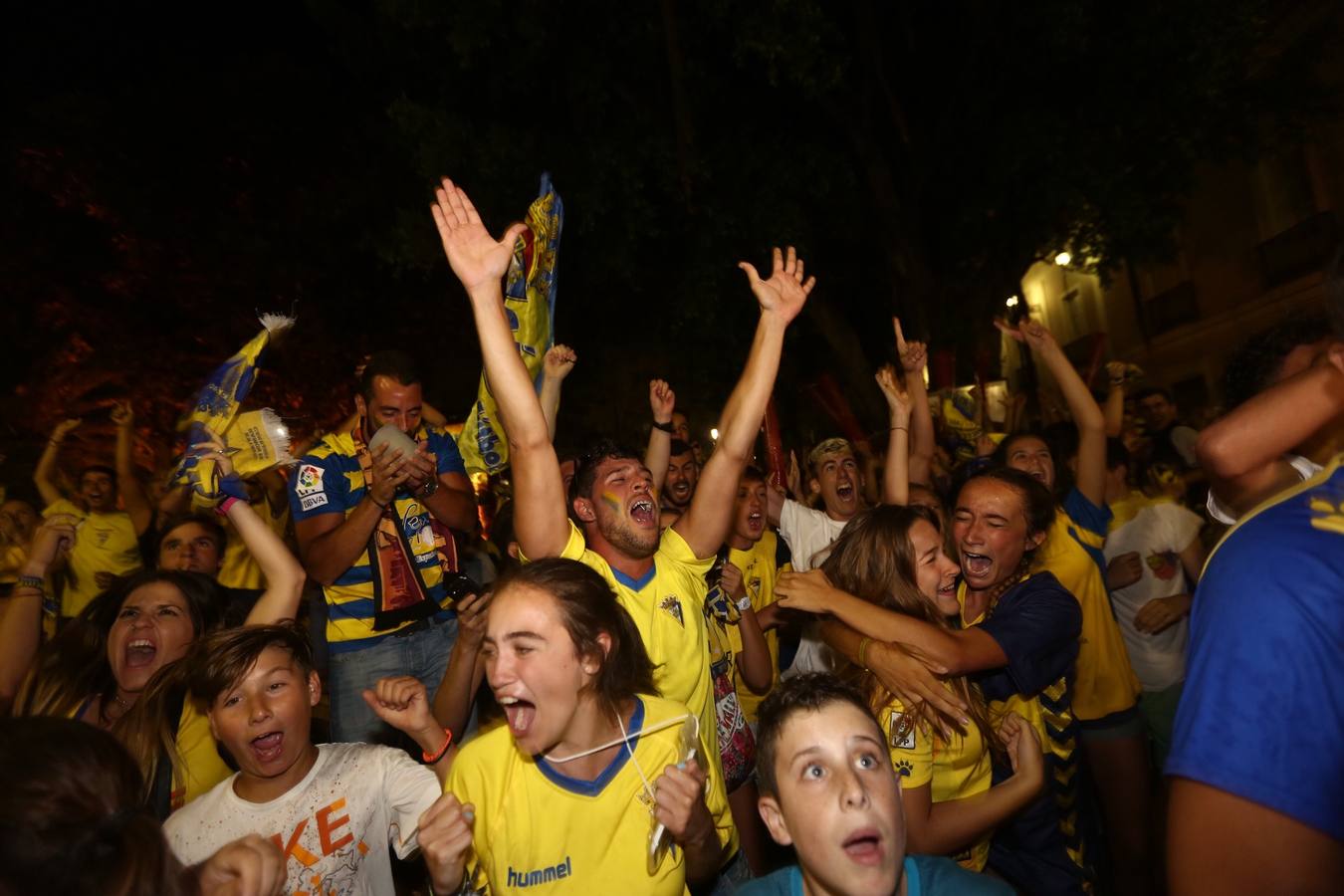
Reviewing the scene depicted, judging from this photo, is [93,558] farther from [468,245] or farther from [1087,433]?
[1087,433]

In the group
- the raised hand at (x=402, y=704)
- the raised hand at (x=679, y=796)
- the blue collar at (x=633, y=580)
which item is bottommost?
the raised hand at (x=679, y=796)

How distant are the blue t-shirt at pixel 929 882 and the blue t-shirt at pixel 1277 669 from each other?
2.50 feet

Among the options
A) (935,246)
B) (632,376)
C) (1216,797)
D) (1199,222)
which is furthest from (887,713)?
(1199,222)

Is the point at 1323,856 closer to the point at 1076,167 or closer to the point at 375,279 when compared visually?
the point at 1076,167

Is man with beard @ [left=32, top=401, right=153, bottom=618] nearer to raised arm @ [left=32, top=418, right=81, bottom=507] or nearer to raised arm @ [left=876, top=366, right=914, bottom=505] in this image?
raised arm @ [left=32, top=418, right=81, bottom=507]

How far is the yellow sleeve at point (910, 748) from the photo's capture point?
2633mm

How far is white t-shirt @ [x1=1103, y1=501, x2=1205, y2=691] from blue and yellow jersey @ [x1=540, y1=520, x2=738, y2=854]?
9.62ft

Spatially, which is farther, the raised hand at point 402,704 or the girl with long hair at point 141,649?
the girl with long hair at point 141,649

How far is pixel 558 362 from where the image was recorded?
4.69m

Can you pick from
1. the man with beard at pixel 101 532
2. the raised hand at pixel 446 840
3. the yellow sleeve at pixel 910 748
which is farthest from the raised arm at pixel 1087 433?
the man with beard at pixel 101 532

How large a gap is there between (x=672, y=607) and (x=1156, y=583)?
3362mm

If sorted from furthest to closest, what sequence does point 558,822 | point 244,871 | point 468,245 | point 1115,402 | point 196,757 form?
point 1115,402
point 196,757
point 468,245
point 558,822
point 244,871

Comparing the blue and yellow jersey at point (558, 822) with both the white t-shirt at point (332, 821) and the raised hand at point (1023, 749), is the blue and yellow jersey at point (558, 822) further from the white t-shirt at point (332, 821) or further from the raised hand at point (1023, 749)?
the raised hand at point (1023, 749)

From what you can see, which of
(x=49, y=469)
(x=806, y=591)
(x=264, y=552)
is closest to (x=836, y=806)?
(x=806, y=591)
